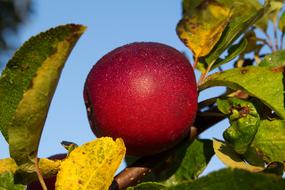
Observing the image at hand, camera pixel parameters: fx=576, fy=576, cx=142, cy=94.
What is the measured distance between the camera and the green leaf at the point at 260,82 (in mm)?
807

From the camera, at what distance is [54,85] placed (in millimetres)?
661

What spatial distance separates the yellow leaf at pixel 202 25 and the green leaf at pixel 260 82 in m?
0.10

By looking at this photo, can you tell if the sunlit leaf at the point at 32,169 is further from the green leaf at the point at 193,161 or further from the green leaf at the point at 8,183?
the green leaf at the point at 193,161

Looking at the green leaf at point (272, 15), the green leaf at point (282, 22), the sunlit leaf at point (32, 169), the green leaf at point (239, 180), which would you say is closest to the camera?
the green leaf at point (239, 180)

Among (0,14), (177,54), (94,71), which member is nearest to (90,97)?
(94,71)

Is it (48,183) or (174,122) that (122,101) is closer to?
(174,122)

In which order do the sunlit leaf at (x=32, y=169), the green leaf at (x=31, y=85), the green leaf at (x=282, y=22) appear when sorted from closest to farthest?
1. the green leaf at (x=31, y=85)
2. the sunlit leaf at (x=32, y=169)
3. the green leaf at (x=282, y=22)

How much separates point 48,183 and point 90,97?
15 cm

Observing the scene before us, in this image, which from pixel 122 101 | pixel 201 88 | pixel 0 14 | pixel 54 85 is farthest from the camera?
pixel 0 14

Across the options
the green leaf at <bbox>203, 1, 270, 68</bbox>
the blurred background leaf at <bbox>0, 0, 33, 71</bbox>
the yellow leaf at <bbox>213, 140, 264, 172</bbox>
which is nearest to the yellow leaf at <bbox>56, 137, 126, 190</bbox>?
the yellow leaf at <bbox>213, 140, 264, 172</bbox>

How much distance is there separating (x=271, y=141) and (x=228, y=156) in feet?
0.21

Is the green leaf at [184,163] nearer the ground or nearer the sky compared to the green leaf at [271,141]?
nearer the ground

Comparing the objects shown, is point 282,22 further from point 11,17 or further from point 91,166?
point 11,17

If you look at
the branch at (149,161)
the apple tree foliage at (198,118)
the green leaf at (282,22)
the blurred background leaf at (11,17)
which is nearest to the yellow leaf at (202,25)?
the apple tree foliage at (198,118)
